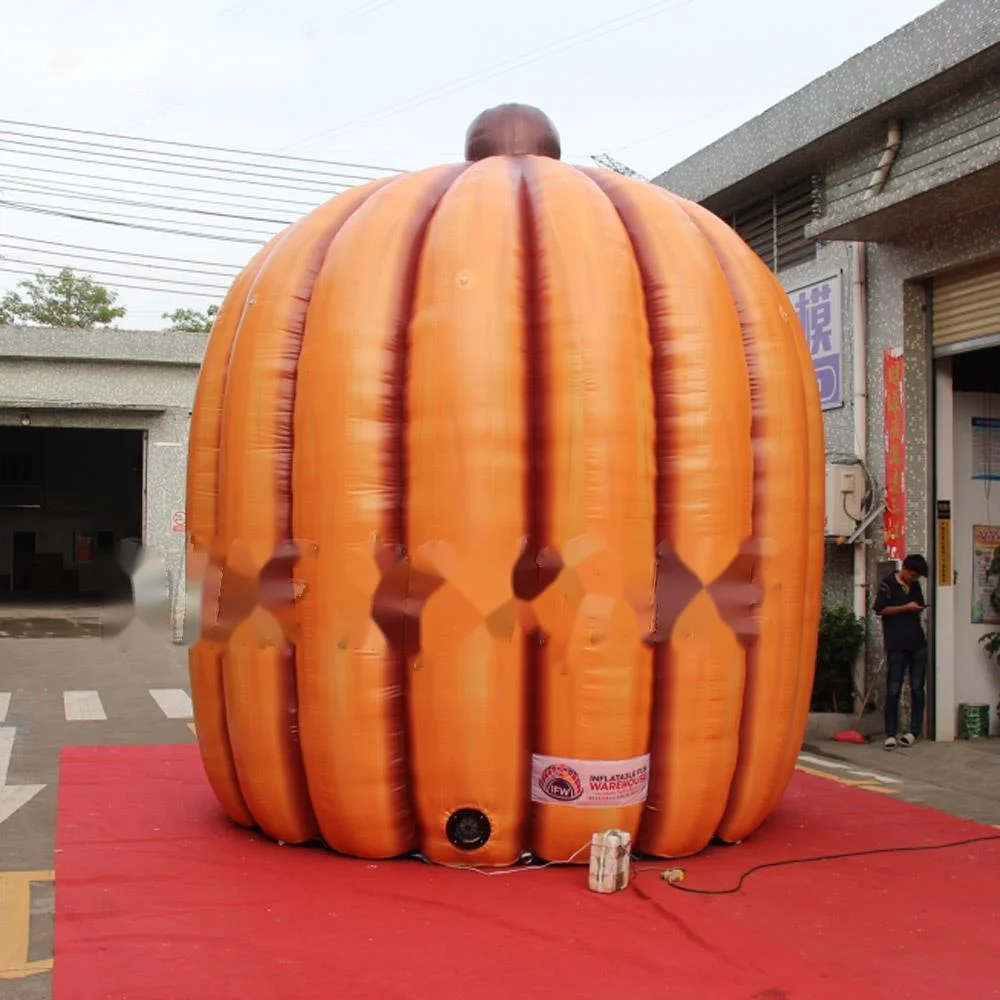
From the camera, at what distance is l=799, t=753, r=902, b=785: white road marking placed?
8.29 meters

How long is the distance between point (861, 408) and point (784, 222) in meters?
2.22

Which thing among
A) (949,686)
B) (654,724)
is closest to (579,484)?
(654,724)

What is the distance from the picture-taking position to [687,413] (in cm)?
518

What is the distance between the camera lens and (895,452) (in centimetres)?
1030

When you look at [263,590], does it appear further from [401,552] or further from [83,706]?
[83,706]

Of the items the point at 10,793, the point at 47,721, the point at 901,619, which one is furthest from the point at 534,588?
the point at 47,721

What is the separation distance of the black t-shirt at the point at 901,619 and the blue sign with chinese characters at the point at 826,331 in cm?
196

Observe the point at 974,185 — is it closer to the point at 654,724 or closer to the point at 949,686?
the point at 949,686

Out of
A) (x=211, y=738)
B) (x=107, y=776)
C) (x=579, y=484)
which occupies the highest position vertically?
(x=579, y=484)

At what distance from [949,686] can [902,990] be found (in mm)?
6648

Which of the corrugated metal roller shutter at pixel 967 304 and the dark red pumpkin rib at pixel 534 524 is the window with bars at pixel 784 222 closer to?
the corrugated metal roller shutter at pixel 967 304

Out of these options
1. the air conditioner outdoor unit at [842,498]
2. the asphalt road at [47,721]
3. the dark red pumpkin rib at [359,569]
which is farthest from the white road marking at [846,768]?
the asphalt road at [47,721]

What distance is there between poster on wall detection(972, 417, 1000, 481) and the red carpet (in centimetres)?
525

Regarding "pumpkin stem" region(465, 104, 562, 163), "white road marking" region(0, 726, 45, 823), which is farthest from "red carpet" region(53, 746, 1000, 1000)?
"pumpkin stem" region(465, 104, 562, 163)
